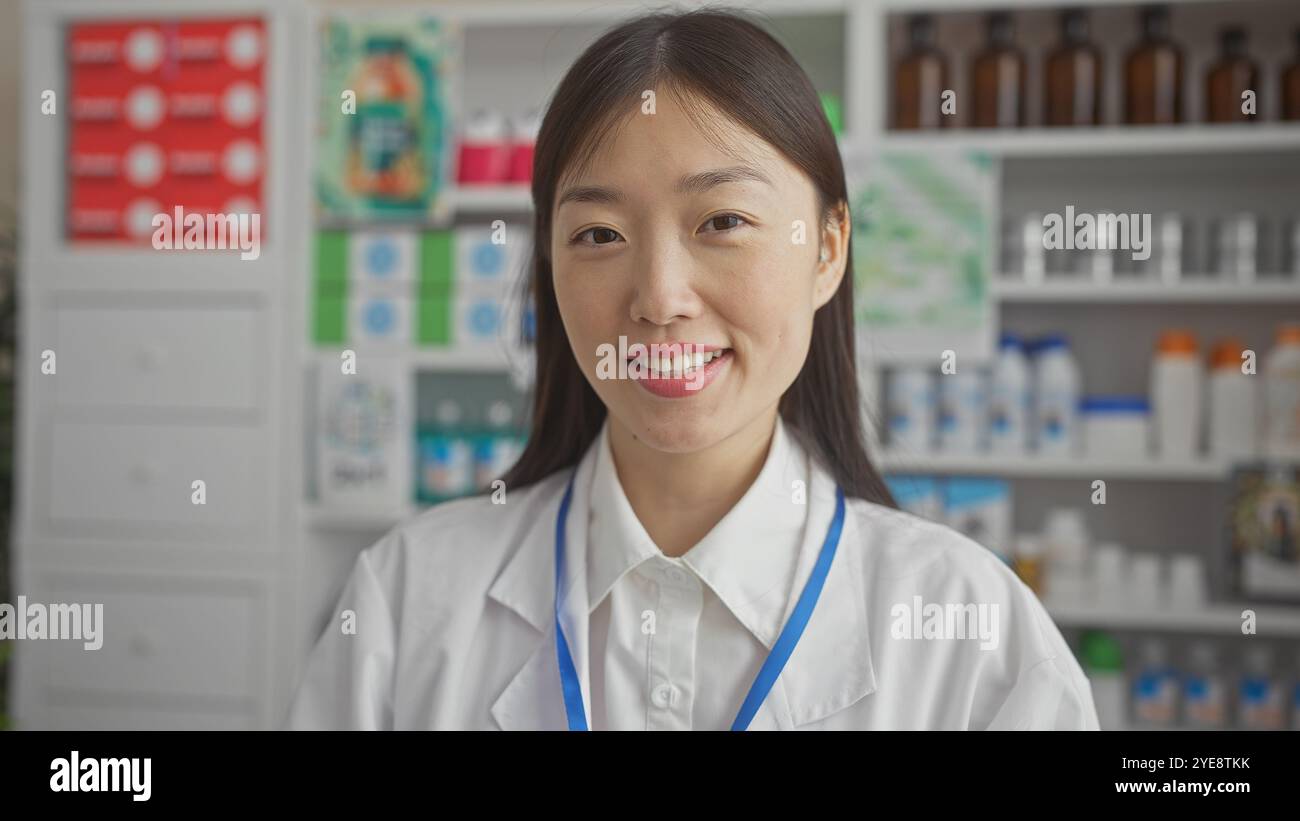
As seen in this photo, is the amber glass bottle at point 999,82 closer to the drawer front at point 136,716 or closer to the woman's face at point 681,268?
the woman's face at point 681,268

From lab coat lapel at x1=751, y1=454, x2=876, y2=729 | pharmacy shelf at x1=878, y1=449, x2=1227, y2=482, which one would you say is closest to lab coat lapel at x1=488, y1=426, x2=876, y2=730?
lab coat lapel at x1=751, y1=454, x2=876, y2=729

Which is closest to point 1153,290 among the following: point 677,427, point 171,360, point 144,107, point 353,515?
point 677,427

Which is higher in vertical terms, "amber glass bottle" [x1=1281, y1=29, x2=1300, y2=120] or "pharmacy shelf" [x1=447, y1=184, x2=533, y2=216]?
"amber glass bottle" [x1=1281, y1=29, x2=1300, y2=120]

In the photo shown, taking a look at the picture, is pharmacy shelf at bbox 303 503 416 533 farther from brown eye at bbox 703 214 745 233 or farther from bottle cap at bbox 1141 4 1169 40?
bottle cap at bbox 1141 4 1169 40

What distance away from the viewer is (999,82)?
2246 millimetres

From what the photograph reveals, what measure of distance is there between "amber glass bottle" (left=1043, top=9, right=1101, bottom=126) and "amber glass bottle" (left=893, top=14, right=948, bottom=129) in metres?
0.24

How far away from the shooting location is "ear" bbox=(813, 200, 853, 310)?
0.93m

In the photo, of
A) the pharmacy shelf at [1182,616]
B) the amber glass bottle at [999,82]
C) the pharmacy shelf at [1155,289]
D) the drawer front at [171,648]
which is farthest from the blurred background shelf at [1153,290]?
the drawer front at [171,648]

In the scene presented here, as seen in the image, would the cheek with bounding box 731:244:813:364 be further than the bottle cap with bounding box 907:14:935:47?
No

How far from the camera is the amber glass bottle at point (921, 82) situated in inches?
88.6

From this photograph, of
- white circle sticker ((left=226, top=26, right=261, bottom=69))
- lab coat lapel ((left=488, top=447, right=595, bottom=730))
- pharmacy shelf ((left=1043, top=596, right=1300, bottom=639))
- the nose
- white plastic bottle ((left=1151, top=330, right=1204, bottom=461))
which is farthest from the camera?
white circle sticker ((left=226, top=26, right=261, bottom=69))

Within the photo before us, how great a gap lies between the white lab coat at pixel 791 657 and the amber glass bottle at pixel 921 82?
151 cm

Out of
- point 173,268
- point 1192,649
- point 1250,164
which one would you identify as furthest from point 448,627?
point 1250,164

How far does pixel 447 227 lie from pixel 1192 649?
1965mm
